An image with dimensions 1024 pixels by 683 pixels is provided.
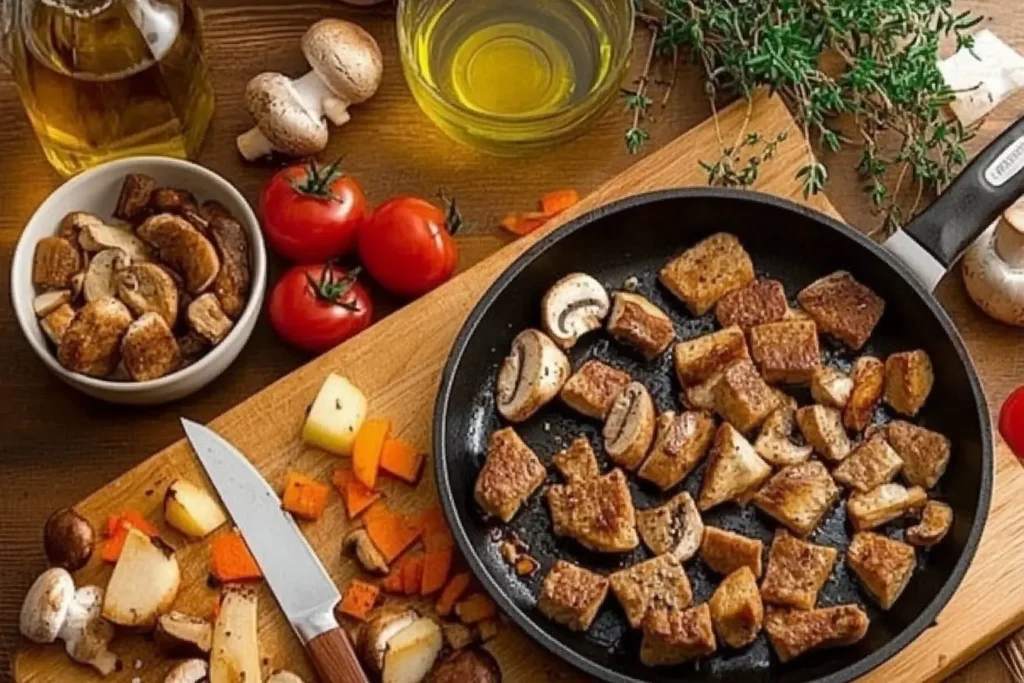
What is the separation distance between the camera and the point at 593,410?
8.93 ft

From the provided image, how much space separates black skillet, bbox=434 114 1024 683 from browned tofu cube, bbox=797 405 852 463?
8 cm

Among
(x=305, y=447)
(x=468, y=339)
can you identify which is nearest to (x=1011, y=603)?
(x=468, y=339)

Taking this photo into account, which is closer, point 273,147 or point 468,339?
point 468,339

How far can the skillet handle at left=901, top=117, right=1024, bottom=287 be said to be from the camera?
2.66 metres

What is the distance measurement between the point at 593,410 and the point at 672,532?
233 mm

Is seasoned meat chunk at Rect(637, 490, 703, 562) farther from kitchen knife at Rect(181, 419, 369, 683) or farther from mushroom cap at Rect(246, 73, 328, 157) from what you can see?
mushroom cap at Rect(246, 73, 328, 157)

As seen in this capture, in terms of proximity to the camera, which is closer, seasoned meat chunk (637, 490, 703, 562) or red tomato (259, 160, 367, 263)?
seasoned meat chunk (637, 490, 703, 562)

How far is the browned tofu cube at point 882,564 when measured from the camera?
2574 millimetres

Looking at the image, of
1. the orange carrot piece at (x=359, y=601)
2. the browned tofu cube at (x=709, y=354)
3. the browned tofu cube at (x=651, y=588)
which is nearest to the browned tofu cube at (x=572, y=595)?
the browned tofu cube at (x=651, y=588)

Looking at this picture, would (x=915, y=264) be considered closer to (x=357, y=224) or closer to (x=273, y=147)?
(x=357, y=224)

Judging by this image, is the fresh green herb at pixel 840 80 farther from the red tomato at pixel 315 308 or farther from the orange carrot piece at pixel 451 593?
the orange carrot piece at pixel 451 593

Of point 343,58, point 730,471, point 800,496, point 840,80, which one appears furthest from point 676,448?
point 343,58

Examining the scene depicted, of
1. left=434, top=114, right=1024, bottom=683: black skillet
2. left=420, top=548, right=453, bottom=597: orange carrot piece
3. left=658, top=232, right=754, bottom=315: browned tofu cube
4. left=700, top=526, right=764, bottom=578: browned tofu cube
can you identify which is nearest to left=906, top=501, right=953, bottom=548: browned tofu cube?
left=434, top=114, right=1024, bottom=683: black skillet

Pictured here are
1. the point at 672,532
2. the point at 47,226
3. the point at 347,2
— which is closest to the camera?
the point at 672,532
